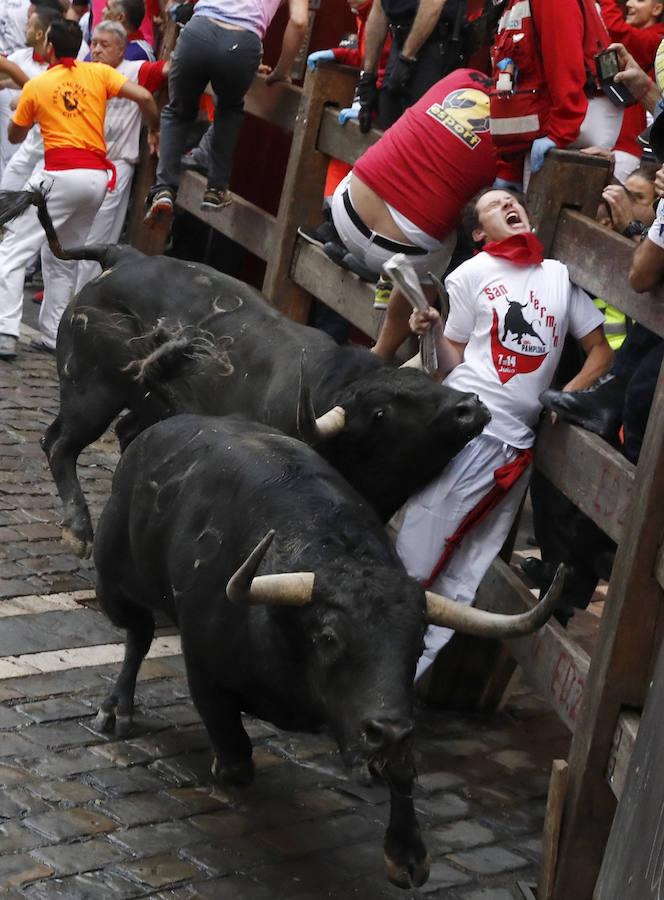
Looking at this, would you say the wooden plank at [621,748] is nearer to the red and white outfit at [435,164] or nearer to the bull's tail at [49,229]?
the red and white outfit at [435,164]

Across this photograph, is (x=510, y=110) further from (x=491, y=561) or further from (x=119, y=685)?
(x=119, y=685)

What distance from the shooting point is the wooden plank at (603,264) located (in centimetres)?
513

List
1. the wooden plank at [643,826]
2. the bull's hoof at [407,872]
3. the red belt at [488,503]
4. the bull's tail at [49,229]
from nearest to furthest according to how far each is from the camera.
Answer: the wooden plank at [643,826] → the bull's hoof at [407,872] → the red belt at [488,503] → the bull's tail at [49,229]

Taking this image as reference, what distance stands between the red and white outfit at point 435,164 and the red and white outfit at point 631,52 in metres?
0.64

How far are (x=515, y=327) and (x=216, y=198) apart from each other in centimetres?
442

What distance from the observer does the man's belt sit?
690 centimetres

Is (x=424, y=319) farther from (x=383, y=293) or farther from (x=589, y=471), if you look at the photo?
(x=383, y=293)

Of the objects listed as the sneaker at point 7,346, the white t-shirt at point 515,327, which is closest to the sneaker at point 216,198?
the sneaker at point 7,346

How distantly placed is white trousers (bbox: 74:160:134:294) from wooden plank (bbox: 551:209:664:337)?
244 inches

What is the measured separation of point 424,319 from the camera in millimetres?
5949

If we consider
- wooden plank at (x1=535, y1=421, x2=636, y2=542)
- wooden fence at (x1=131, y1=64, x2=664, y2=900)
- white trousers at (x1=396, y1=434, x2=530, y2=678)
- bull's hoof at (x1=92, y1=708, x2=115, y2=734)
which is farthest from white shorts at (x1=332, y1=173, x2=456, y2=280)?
bull's hoof at (x1=92, y1=708, x2=115, y2=734)

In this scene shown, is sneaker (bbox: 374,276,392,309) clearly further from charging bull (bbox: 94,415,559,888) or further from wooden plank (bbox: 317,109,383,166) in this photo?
charging bull (bbox: 94,415,559,888)

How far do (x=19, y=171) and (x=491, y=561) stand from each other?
668 centimetres

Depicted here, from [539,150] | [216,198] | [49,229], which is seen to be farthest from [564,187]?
[216,198]
